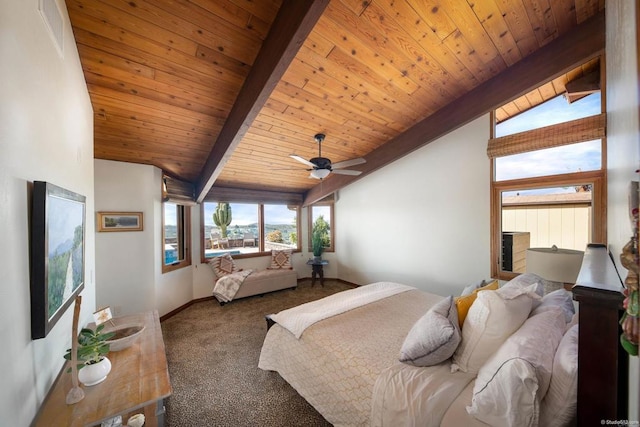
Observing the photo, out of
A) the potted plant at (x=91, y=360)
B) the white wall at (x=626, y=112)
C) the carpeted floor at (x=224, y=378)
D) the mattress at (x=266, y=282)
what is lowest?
the carpeted floor at (x=224, y=378)

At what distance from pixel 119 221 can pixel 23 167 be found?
278 centimetres

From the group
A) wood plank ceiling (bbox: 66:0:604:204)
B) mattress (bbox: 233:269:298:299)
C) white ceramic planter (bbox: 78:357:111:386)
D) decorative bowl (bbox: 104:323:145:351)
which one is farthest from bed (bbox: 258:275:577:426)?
mattress (bbox: 233:269:298:299)

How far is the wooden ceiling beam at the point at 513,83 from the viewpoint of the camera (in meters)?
2.17

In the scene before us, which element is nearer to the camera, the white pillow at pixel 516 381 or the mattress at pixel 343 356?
the white pillow at pixel 516 381

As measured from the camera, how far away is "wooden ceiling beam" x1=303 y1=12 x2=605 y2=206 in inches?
85.3

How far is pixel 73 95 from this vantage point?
1.63 m

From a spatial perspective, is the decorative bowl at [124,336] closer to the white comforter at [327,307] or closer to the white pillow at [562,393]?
the white comforter at [327,307]

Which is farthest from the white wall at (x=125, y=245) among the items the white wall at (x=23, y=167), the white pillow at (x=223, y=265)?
the white wall at (x=23, y=167)

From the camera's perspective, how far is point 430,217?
13.5 ft

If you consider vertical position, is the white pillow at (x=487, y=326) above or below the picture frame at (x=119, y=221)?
below

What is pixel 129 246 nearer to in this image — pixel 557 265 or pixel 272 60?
pixel 272 60

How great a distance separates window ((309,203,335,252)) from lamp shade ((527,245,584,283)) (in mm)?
4212

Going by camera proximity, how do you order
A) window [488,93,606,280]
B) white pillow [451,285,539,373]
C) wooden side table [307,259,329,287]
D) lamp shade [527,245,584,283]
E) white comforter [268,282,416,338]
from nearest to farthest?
white pillow [451,285,539,373]
lamp shade [527,245,584,283]
white comforter [268,282,416,338]
window [488,93,606,280]
wooden side table [307,259,329,287]

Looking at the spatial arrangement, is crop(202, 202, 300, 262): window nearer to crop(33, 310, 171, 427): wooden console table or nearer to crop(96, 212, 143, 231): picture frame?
crop(96, 212, 143, 231): picture frame
